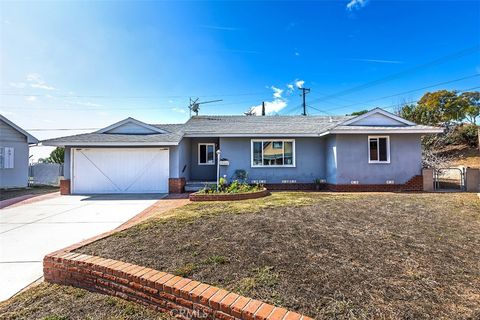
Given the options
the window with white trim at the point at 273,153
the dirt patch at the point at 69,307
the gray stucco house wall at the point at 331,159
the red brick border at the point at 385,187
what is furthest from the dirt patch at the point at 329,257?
the window with white trim at the point at 273,153

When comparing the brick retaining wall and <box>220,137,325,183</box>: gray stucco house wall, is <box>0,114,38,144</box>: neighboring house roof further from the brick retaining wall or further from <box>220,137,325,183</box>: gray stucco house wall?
the brick retaining wall

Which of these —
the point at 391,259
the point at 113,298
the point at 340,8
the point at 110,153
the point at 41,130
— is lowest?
the point at 113,298

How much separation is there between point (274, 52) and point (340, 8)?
16.8 feet

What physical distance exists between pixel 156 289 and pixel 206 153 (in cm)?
1233

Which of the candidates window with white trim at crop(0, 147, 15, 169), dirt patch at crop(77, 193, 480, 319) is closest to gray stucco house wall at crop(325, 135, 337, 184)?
dirt patch at crop(77, 193, 480, 319)

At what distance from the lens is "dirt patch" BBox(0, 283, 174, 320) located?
265 cm

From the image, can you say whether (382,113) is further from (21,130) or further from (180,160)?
(21,130)

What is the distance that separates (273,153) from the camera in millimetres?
13070

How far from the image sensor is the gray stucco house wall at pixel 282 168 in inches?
509

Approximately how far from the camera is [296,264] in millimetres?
3377

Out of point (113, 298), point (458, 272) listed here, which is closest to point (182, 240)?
point (113, 298)

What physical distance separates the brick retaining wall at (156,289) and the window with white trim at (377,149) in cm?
1160

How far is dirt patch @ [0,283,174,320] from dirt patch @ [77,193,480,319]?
1.94 ft

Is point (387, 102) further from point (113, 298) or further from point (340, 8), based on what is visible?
point (113, 298)
